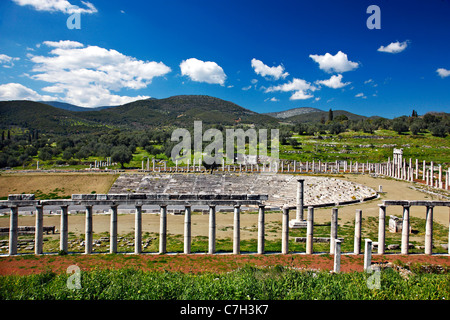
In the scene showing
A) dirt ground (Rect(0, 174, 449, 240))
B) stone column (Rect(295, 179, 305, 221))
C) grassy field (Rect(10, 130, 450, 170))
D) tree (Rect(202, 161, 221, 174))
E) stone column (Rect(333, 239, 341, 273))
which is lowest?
dirt ground (Rect(0, 174, 449, 240))

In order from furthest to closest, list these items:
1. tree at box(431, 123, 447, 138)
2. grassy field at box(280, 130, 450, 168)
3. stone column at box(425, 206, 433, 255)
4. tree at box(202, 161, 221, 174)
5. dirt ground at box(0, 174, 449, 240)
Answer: tree at box(431, 123, 447, 138)
grassy field at box(280, 130, 450, 168)
tree at box(202, 161, 221, 174)
dirt ground at box(0, 174, 449, 240)
stone column at box(425, 206, 433, 255)

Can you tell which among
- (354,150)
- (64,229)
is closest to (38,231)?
(64,229)

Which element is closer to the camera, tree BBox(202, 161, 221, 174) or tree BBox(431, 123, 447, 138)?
tree BBox(202, 161, 221, 174)

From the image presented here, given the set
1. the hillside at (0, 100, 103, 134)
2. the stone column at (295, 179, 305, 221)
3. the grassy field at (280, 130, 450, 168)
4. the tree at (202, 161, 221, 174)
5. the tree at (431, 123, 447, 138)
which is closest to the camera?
the stone column at (295, 179, 305, 221)

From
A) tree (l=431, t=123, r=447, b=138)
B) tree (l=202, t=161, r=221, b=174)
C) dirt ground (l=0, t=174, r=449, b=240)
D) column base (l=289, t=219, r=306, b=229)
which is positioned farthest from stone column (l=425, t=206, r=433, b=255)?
tree (l=431, t=123, r=447, b=138)

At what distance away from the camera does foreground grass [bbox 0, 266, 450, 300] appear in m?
9.55

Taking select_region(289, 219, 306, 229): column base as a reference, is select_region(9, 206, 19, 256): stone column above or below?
above

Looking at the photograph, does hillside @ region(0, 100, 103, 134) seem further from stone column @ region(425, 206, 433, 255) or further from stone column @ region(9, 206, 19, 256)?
stone column @ region(425, 206, 433, 255)

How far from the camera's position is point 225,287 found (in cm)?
990

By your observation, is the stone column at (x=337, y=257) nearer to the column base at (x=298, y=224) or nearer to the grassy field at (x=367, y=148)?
the column base at (x=298, y=224)

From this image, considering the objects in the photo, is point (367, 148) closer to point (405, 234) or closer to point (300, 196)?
point (300, 196)
